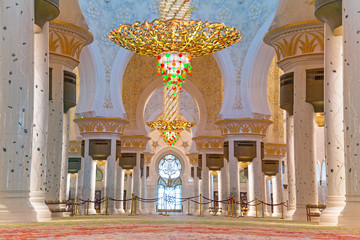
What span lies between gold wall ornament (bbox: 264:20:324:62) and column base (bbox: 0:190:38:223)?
6069 mm

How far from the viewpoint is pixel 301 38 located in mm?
9680

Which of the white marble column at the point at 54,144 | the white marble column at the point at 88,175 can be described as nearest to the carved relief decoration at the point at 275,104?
the white marble column at the point at 88,175

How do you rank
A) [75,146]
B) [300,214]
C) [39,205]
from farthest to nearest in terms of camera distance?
[75,146] → [300,214] → [39,205]

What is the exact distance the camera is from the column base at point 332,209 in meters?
7.19

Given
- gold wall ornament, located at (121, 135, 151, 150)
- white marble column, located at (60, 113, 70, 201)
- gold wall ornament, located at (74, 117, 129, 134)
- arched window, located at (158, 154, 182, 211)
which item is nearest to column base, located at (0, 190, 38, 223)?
white marble column, located at (60, 113, 70, 201)

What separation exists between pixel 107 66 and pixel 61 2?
19.8 ft

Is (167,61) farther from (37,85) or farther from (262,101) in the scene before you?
(37,85)

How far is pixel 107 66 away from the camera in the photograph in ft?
51.3

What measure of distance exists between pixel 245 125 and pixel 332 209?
7644 millimetres

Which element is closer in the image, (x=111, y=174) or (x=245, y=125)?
(x=245, y=125)

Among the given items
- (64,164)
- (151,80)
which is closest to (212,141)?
(151,80)

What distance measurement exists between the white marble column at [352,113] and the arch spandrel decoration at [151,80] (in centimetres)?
1352

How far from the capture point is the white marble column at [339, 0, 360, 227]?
586 cm

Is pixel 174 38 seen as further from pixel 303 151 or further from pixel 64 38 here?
pixel 303 151
